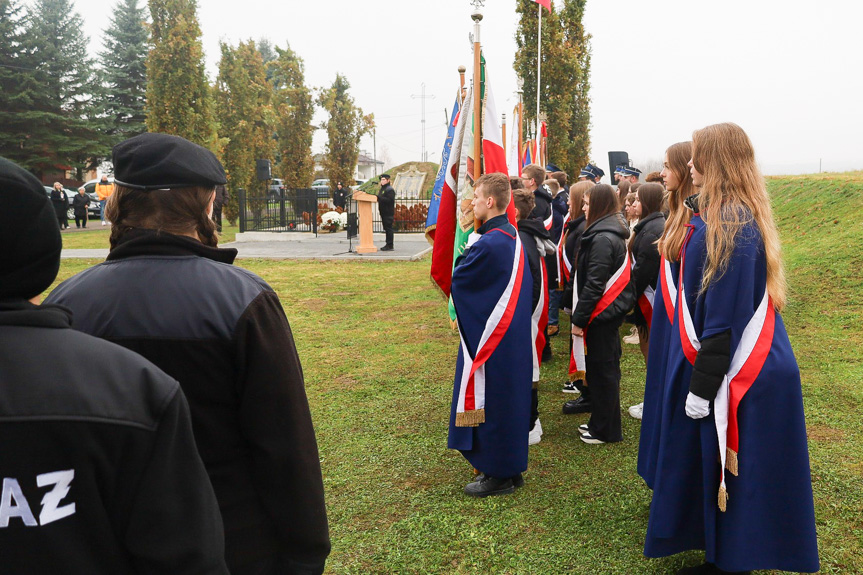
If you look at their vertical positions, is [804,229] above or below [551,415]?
above

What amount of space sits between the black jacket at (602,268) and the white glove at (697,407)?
2.19 m

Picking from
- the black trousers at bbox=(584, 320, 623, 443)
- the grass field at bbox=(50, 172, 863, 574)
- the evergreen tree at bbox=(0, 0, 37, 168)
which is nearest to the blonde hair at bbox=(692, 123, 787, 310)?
the grass field at bbox=(50, 172, 863, 574)

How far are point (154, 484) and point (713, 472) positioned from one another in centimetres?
260

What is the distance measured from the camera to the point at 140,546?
125 centimetres

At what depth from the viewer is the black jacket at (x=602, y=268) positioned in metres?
5.17

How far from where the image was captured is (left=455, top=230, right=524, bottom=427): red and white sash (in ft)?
13.7

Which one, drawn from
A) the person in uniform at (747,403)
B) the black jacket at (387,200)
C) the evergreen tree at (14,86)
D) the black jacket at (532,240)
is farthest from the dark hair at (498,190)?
the evergreen tree at (14,86)

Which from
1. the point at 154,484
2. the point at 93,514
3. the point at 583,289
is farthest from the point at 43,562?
the point at 583,289

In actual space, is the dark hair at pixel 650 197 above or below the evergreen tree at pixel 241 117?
below

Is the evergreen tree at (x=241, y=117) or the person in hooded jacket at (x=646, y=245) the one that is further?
the evergreen tree at (x=241, y=117)

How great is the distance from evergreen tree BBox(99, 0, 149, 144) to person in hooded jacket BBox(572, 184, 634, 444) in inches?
1563

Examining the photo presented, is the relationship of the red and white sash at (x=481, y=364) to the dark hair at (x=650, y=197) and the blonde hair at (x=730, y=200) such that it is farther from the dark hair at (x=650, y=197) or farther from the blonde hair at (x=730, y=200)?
the dark hair at (x=650, y=197)

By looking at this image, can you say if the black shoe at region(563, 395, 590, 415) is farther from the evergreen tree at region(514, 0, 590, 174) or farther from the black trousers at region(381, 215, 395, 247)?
the evergreen tree at region(514, 0, 590, 174)

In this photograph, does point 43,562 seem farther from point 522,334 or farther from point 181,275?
point 522,334
